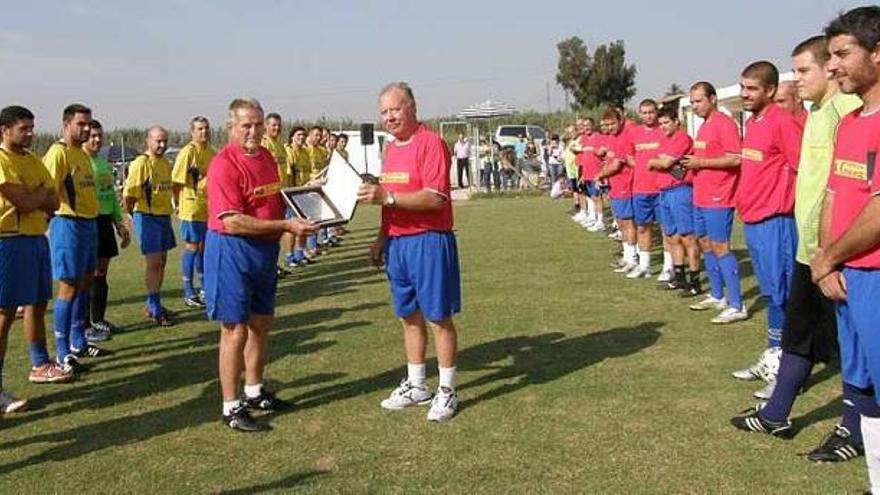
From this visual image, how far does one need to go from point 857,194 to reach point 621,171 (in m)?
8.06

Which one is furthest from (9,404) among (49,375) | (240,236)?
(240,236)

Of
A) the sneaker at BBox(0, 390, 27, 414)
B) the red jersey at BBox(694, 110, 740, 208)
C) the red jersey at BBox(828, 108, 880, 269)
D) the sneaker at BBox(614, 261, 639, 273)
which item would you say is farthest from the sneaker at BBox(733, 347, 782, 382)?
the sneaker at BBox(0, 390, 27, 414)

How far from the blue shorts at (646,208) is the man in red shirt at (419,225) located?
5585mm

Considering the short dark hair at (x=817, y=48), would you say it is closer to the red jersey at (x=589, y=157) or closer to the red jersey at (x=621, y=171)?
the red jersey at (x=621, y=171)

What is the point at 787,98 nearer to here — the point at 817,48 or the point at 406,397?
the point at 817,48

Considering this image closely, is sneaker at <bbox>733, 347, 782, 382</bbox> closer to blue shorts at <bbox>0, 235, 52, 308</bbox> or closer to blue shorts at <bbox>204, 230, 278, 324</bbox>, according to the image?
blue shorts at <bbox>204, 230, 278, 324</bbox>

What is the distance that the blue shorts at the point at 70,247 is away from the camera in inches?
279

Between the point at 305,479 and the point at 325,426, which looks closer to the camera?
the point at 305,479

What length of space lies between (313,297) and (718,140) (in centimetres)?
548

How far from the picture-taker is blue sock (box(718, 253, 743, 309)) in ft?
25.4

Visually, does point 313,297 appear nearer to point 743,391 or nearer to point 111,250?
point 111,250

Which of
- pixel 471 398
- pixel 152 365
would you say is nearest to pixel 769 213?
pixel 471 398

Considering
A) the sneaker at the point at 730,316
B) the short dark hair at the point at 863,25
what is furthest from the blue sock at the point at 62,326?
→ the short dark hair at the point at 863,25

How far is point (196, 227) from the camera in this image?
9.67 m
